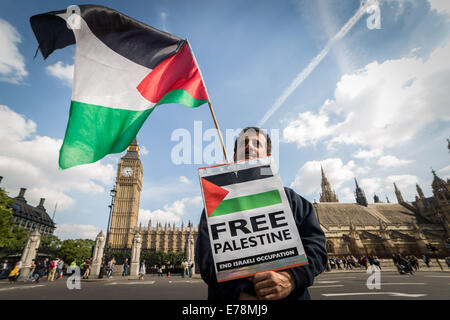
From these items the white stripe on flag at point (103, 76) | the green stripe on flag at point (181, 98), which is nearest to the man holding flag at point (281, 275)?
the green stripe on flag at point (181, 98)

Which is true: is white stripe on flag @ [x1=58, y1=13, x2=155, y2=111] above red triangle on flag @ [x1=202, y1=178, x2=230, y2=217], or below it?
above

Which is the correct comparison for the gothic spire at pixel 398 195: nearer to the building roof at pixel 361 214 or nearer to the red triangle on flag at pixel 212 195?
the building roof at pixel 361 214

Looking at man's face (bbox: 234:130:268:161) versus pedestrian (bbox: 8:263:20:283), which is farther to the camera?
pedestrian (bbox: 8:263:20:283)

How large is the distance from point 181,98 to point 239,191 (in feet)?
9.16

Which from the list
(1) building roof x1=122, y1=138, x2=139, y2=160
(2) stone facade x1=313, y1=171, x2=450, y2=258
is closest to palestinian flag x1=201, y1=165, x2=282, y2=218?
(2) stone facade x1=313, y1=171, x2=450, y2=258

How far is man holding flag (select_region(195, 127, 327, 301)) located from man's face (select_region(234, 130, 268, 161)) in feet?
1.92

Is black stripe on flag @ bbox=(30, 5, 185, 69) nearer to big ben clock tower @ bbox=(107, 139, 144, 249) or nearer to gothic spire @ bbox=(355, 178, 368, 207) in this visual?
gothic spire @ bbox=(355, 178, 368, 207)

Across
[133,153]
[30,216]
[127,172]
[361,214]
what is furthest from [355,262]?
[30,216]

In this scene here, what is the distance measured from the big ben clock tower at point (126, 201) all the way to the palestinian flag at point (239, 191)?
249 feet

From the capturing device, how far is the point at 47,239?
2084 inches

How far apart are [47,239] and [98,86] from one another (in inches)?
2763

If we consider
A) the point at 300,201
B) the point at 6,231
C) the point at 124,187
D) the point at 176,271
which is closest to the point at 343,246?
the point at 176,271

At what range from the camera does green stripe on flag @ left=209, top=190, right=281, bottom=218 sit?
1664mm
